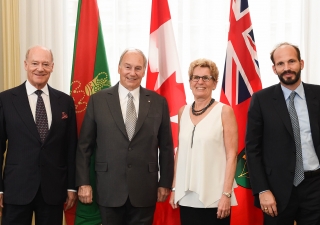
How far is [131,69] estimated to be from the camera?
2.93 m

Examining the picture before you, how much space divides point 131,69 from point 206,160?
803 mm

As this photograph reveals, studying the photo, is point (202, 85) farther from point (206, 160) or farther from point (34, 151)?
point (34, 151)

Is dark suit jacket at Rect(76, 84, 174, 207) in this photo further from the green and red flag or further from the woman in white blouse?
the green and red flag

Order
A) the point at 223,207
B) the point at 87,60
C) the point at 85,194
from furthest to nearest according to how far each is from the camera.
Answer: the point at 87,60, the point at 85,194, the point at 223,207

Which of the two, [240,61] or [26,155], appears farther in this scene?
[240,61]

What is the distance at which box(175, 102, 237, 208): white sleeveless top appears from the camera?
2.66m

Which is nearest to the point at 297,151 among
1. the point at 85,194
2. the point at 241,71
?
the point at 241,71

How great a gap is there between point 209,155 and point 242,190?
2.36ft

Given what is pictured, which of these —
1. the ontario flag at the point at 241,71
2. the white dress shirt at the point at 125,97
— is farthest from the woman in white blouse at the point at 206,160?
the ontario flag at the point at 241,71

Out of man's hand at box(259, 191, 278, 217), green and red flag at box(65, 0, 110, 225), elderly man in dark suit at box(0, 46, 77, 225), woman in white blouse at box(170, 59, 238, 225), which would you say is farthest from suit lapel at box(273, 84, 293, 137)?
elderly man in dark suit at box(0, 46, 77, 225)

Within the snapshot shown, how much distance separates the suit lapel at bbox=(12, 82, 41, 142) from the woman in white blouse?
37.4 inches

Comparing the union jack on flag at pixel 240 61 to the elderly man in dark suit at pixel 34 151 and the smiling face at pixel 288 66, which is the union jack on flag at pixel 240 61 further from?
the elderly man in dark suit at pixel 34 151

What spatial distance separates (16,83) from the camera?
12.2 ft

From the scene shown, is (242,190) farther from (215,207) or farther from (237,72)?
(237,72)
